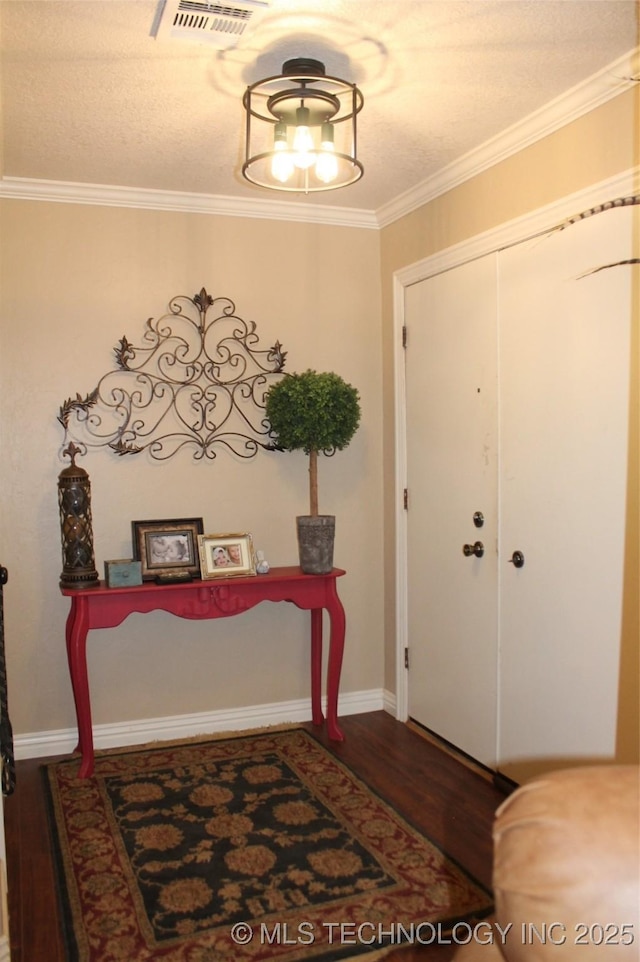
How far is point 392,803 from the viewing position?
2.88m

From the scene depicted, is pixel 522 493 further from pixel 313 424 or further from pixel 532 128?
pixel 532 128

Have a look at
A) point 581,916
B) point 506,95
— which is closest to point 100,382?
point 506,95

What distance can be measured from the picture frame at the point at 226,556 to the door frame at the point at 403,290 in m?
0.80

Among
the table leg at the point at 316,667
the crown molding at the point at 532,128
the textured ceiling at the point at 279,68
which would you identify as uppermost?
the textured ceiling at the point at 279,68

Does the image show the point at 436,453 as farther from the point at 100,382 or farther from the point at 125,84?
the point at 125,84

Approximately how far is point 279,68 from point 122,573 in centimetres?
201

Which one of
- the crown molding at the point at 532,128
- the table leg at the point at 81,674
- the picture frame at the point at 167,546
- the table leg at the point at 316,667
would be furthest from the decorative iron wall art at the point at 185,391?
the crown molding at the point at 532,128

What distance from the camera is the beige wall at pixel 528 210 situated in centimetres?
235

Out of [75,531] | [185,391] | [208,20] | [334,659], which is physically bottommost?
[334,659]

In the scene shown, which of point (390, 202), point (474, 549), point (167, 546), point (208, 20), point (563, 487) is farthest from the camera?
point (390, 202)

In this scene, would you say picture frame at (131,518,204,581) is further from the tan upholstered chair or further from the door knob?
the tan upholstered chair

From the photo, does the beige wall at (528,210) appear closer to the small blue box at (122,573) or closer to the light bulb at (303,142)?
the light bulb at (303,142)

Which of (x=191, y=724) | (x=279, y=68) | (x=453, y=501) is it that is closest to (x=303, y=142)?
(x=279, y=68)

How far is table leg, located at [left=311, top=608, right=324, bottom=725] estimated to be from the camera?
Answer: 146 inches
